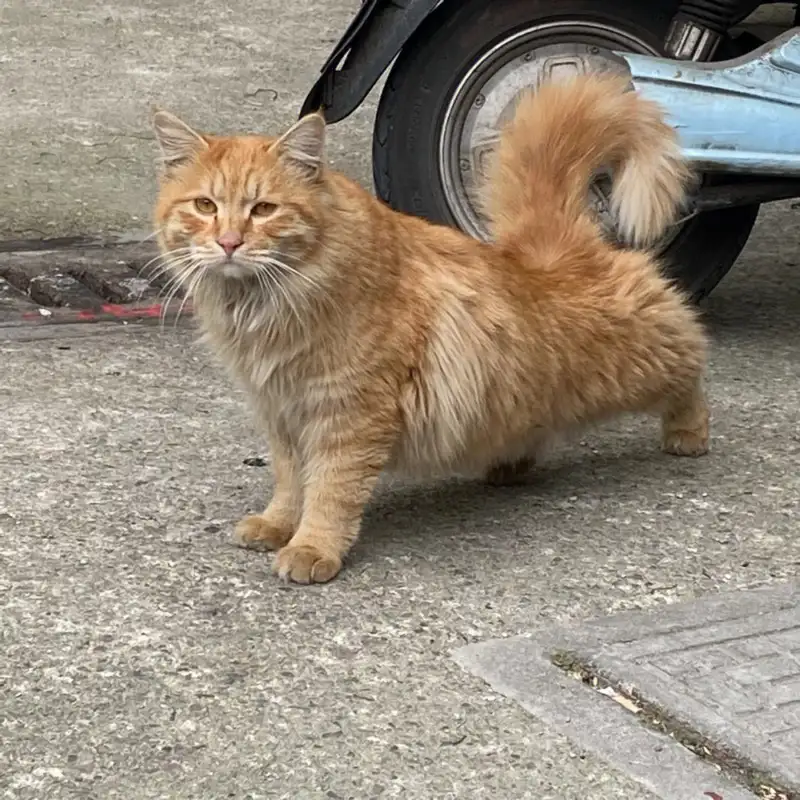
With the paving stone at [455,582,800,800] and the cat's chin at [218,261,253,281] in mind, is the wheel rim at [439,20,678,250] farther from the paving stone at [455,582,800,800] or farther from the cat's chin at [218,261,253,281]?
the paving stone at [455,582,800,800]

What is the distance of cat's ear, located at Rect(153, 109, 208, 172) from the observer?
11.6 ft

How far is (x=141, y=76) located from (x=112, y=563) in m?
6.16

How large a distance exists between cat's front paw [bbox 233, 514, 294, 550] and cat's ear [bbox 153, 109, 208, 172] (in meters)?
0.93

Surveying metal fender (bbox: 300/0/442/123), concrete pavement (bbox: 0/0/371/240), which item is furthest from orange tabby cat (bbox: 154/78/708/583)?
concrete pavement (bbox: 0/0/371/240)

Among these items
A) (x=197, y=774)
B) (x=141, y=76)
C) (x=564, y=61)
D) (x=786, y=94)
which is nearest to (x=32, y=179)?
(x=141, y=76)

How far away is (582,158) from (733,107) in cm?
89

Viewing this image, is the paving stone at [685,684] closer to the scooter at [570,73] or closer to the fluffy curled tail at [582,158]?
the fluffy curled tail at [582,158]

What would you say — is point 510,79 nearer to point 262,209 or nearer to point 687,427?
point 687,427

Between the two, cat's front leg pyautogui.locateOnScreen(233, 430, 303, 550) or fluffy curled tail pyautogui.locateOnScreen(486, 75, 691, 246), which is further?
fluffy curled tail pyautogui.locateOnScreen(486, 75, 691, 246)

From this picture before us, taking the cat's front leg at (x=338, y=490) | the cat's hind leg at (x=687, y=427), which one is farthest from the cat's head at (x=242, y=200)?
the cat's hind leg at (x=687, y=427)

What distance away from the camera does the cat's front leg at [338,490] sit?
3570mm

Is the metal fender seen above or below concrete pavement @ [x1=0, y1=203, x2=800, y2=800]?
above

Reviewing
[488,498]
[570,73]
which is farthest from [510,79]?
[488,498]

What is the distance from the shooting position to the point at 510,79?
5215 millimetres
